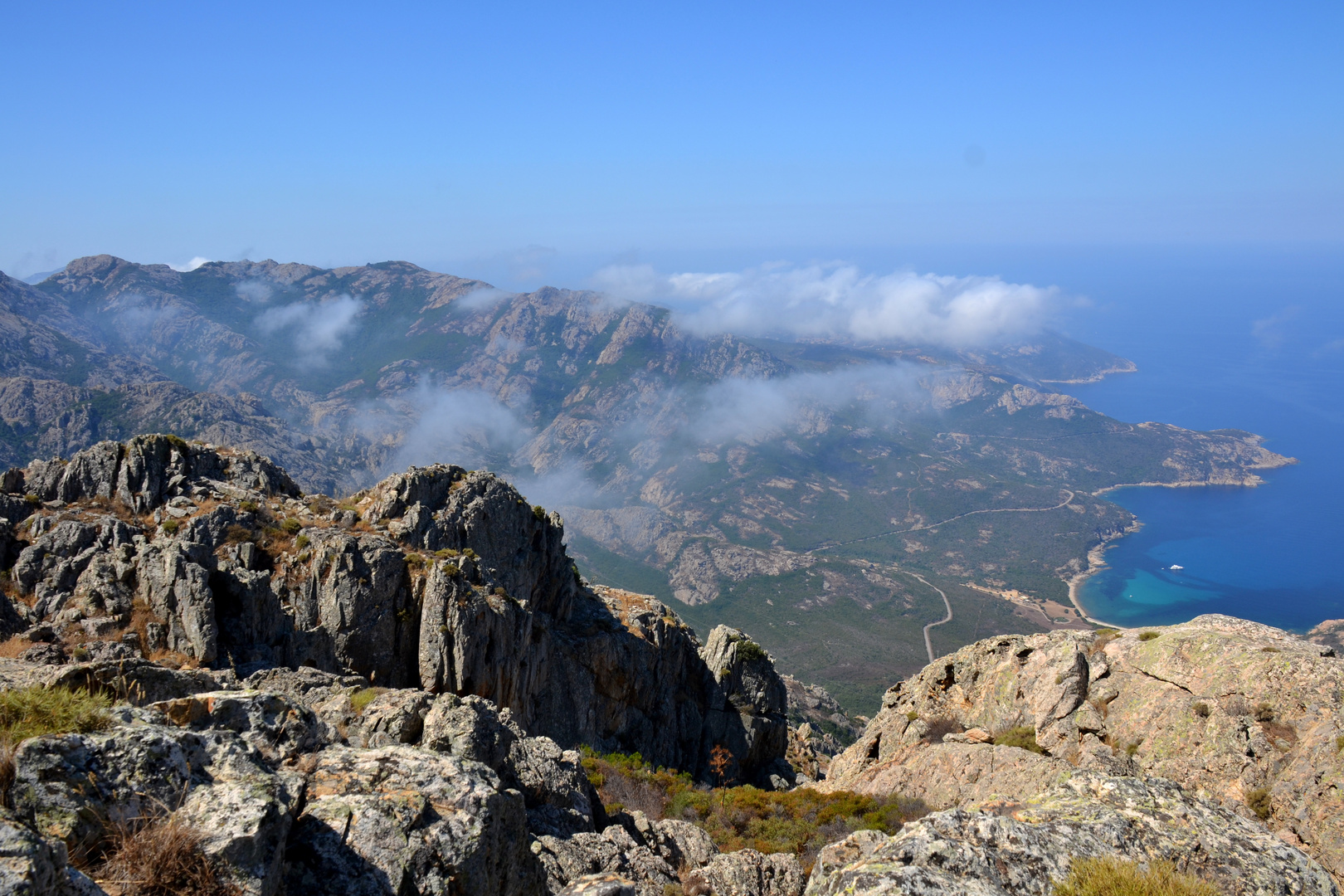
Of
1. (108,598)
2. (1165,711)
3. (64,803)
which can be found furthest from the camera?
(108,598)

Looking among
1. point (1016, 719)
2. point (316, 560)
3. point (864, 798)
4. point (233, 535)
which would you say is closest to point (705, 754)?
point (864, 798)

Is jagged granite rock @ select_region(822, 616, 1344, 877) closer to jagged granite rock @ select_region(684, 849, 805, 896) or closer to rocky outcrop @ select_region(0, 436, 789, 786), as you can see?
jagged granite rock @ select_region(684, 849, 805, 896)

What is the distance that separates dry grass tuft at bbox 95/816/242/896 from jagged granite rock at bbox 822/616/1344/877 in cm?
1692

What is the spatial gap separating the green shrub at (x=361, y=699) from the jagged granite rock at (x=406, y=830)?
819 cm

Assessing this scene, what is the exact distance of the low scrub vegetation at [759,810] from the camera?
28.1m

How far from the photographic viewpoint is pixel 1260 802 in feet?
70.4

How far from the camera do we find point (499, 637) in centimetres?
3781

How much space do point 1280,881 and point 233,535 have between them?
39.8 meters

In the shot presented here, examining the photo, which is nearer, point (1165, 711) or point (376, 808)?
point (376, 808)

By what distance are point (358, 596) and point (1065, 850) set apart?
106 feet

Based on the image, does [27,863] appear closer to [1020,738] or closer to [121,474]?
[1020,738]

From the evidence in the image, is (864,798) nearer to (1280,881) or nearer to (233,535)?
(1280,881)

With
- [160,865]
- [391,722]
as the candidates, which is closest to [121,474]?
[391,722]

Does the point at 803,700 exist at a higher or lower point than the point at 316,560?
lower
